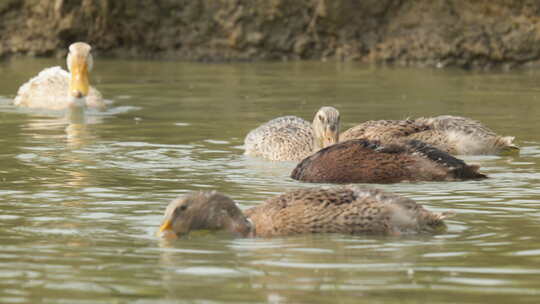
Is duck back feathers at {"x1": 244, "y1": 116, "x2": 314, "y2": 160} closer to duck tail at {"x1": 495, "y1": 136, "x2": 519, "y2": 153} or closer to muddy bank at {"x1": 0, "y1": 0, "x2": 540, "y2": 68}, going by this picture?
duck tail at {"x1": 495, "y1": 136, "x2": 519, "y2": 153}

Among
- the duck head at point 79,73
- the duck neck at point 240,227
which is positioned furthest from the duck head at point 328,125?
the duck head at point 79,73

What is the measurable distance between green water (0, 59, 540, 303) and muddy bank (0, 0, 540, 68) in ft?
18.6

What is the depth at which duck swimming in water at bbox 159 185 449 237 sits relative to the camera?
9.18 metres

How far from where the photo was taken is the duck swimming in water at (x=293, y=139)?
14.0 m

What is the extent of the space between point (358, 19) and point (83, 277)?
2205 cm

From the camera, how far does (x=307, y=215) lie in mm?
9508

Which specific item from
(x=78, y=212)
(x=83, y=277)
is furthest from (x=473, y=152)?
(x=83, y=277)

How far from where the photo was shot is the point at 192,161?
45.8ft

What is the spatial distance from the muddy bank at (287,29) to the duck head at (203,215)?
1913 centimetres

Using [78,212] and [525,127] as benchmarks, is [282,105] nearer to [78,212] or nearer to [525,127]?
[525,127]

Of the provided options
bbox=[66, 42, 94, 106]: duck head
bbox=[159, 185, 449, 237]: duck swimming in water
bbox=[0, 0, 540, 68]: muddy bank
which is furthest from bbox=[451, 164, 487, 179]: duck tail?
bbox=[0, 0, 540, 68]: muddy bank

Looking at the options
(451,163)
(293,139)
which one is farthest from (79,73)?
(451,163)

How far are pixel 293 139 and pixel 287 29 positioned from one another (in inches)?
597

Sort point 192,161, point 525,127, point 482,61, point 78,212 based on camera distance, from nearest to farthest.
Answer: point 78,212, point 192,161, point 525,127, point 482,61
